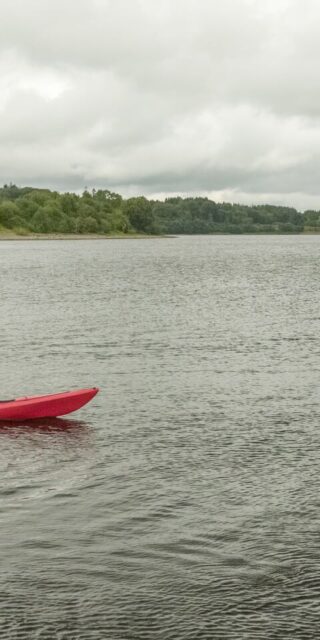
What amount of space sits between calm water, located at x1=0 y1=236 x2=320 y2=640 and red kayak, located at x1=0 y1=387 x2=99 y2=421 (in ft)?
1.82

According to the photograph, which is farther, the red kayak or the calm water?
the red kayak

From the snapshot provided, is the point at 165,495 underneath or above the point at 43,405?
underneath

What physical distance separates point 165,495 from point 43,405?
8665 millimetres

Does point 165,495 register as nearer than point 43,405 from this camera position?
Yes

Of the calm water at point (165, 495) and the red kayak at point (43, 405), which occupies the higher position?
the red kayak at point (43, 405)

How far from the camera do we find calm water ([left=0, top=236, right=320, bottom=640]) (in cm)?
1381

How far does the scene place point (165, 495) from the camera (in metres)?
19.7

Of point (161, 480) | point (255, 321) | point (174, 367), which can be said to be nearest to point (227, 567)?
point (161, 480)

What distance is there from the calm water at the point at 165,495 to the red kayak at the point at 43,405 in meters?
0.56

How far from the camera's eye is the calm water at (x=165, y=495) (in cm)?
1381

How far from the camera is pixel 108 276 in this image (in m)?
114

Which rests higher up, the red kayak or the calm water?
the red kayak

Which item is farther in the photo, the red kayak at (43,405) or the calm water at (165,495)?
the red kayak at (43,405)

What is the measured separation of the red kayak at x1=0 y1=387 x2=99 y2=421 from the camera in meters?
26.5
